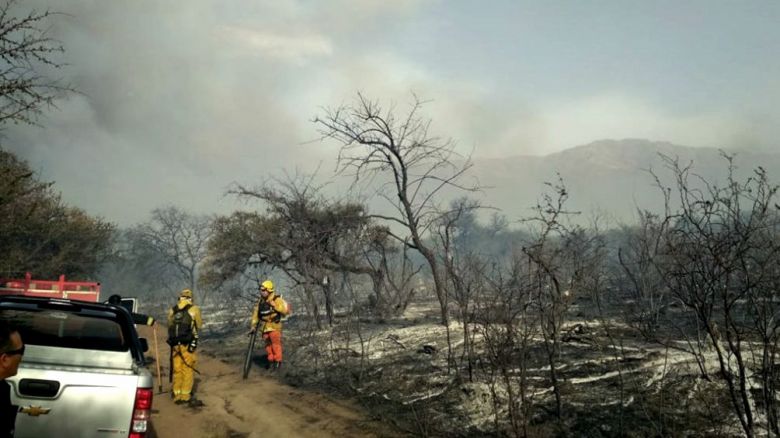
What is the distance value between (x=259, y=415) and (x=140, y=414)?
4081 millimetres

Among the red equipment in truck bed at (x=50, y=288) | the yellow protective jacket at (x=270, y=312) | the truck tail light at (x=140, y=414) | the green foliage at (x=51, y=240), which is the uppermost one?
the green foliage at (x=51, y=240)

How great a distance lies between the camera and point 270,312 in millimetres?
11445

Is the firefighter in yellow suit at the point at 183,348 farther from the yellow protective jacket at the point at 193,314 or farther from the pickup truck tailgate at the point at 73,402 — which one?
the pickup truck tailgate at the point at 73,402

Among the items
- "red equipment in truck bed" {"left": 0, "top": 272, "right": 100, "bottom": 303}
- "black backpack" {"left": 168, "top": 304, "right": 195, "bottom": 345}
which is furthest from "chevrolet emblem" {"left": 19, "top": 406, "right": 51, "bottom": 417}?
"red equipment in truck bed" {"left": 0, "top": 272, "right": 100, "bottom": 303}

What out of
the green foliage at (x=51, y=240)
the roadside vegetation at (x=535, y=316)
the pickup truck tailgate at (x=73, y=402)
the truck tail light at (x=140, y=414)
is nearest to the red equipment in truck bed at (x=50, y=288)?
the roadside vegetation at (x=535, y=316)

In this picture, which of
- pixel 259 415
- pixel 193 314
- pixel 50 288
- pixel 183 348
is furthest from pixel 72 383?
pixel 50 288

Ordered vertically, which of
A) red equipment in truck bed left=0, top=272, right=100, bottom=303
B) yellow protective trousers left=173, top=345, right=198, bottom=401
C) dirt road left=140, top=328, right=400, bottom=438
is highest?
red equipment in truck bed left=0, top=272, right=100, bottom=303

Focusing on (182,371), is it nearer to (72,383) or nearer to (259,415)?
(259,415)

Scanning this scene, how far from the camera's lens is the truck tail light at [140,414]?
13.5 feet

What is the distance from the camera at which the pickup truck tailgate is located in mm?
3898

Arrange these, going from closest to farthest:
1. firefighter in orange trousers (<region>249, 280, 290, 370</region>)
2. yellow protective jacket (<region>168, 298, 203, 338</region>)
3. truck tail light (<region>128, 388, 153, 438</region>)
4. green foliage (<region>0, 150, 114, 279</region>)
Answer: truck tail light (<region>128, 388, 153, 438</region>)
yellow protective jacket (<region>168, 298, 203, 338</region>)
firefighter in orange trousers (<region>249, 280, 290, 370</region>)
green foliage (<region>0, 150, 114, 279</region>)

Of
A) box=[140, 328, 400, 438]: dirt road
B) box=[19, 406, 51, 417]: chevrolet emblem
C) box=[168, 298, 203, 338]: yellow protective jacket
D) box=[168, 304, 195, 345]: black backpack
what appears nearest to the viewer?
box=[19, 406, 51, 417]: chevrolet emblem

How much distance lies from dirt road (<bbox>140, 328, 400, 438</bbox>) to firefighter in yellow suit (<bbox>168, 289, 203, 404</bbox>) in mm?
281

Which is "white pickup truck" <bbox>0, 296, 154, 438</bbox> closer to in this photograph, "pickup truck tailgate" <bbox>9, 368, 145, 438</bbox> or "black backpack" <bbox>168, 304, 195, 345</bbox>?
"pickup truck tailgate" <bbox>9, 368, 145, 438</bbox>
